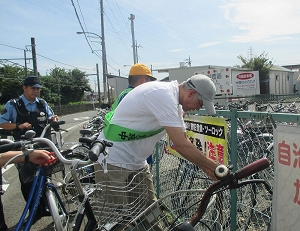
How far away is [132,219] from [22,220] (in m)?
1.16

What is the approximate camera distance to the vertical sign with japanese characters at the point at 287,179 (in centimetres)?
151

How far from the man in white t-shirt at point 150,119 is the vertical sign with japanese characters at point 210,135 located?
0.30 meters

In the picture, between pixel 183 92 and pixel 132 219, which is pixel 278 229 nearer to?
pixel 132 219

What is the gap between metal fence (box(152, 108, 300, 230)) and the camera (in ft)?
6.67

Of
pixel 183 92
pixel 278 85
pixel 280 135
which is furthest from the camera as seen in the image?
pixel 278 85

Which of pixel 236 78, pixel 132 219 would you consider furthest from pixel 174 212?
pixel 236 78

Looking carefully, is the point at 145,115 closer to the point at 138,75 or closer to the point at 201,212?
the point at 201,212

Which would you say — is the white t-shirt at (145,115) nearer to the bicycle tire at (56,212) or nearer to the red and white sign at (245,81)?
the bicycle tire at (56,212)

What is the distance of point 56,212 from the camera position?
2381mm

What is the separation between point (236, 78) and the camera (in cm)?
1817

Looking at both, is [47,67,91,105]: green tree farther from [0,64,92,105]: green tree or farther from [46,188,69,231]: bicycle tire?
[46,188,69,231]: bicycle tire

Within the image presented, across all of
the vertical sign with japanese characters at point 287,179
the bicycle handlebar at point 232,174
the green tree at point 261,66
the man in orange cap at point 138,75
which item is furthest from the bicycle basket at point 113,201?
the green tree at point 261,66

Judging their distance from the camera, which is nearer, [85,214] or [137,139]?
[85,214]

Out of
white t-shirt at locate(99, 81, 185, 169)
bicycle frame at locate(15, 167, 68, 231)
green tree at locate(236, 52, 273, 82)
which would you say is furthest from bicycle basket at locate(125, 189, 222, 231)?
green tree at locate(236, 52, 273, 82)
